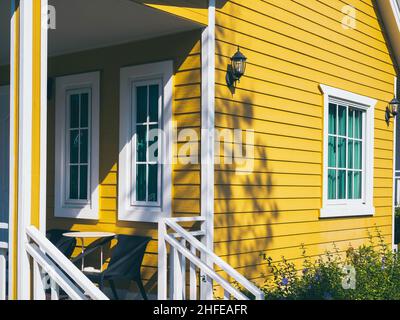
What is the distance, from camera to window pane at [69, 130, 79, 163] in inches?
247

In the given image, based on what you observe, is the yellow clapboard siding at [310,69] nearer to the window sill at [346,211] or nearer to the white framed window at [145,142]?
the white framed window at [145,142]

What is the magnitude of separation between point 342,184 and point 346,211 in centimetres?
37

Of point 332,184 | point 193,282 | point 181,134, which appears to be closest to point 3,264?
point 193,282

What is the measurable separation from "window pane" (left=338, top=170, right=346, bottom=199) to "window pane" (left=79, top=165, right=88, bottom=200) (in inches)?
131

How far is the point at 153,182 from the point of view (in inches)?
217

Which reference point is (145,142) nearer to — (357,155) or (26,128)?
(26,128)

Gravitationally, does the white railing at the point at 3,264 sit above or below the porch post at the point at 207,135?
below

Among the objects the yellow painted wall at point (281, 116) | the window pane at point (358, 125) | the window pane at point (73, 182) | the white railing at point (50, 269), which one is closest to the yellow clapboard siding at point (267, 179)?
the yellow painted wall at point (281, 116)

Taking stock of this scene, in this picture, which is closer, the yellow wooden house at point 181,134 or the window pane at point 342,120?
the yellow wooden house at point 181,134

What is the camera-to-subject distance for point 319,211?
681cm

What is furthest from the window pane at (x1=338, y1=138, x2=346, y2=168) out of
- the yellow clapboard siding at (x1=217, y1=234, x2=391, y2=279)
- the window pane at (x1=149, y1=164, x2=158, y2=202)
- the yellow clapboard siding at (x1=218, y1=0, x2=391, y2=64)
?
the window pane at (x1=149, y1=164, x2=158, y2=202)

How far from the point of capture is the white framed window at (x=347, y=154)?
7055 millimetres

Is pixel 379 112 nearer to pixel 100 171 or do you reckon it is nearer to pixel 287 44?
pixel 287 44

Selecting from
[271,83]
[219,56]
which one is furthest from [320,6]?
Result: [219,56]
